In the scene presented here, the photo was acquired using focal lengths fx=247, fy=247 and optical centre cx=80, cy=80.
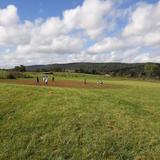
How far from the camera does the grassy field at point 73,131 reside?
9.89m

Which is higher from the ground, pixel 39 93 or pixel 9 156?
pixel 39 93

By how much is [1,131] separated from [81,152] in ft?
13.1

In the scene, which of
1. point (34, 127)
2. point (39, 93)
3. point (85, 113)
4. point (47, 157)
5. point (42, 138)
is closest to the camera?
point (47, 157)

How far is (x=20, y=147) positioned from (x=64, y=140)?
6.17 feet

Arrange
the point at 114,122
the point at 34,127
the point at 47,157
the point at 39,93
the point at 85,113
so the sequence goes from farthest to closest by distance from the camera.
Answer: the point at 39,93 < the point at 85,113 < the point at 114,122 < the point at 34,127 < the point at 47,157

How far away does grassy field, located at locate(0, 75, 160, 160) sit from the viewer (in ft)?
32.4

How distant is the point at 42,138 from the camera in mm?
10883

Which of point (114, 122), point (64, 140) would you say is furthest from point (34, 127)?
point (114, 122)

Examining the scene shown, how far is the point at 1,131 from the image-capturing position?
11.4m

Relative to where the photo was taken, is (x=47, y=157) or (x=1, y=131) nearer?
(x=47, y=157)

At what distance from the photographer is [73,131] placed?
38.2 feet

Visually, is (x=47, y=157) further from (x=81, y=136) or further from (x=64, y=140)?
(x=81, y=136)

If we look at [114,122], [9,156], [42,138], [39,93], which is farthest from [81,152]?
[39,93]

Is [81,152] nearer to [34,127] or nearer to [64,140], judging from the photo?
[64,140]
